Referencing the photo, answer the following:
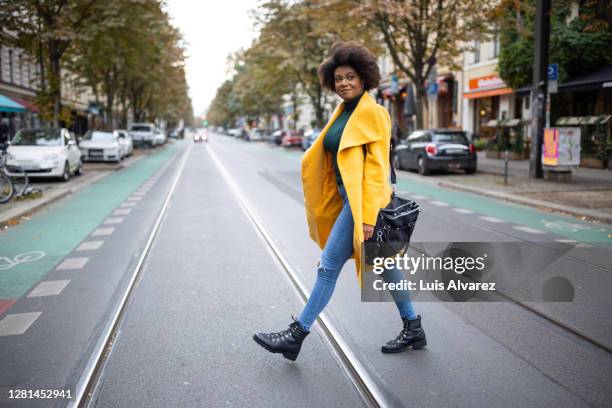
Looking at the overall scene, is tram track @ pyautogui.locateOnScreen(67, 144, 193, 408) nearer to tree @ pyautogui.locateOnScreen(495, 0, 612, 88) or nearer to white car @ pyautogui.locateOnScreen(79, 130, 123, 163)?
tree @ pyautogui.locateOnScreen(495, 0, 612, 88)

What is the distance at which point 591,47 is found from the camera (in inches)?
909

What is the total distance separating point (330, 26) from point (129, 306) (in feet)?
67.6

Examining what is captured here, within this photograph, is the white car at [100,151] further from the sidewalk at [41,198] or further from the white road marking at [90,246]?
the white road marking at [90,246]

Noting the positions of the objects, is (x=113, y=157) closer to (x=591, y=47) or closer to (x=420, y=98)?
(x=420, y=98)

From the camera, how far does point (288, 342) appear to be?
3.94m

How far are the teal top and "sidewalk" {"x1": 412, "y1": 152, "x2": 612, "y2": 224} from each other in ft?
24.4

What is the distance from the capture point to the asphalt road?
354 centimetres

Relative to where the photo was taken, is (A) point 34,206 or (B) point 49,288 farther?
(A) point 34,206

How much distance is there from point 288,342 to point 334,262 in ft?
1.94

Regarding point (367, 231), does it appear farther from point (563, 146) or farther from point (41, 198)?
point (563, 146)

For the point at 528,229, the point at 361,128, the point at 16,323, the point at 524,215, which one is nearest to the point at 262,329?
the point at 361,128

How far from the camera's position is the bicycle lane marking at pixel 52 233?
6.45m

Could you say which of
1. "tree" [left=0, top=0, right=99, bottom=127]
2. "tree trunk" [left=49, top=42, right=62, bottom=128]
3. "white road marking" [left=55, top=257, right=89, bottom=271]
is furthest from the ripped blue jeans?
"tree trunk" [left=49, top=42, right=62, bottom=128]

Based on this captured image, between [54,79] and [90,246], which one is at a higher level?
[54,79]
